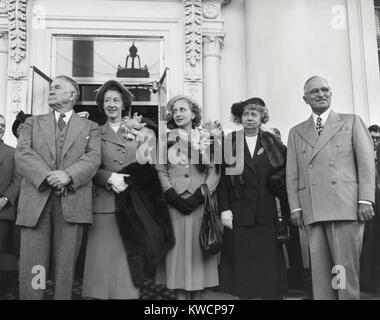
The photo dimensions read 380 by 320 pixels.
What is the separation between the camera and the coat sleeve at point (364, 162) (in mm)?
3160

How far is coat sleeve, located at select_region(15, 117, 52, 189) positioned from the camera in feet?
9.98

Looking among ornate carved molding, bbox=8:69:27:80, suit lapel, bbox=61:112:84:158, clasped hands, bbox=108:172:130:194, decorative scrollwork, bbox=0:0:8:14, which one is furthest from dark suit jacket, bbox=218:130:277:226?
decorative scrollwork, bbox=0:0:8:14

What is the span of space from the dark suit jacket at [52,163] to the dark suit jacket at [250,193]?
3.39 ft

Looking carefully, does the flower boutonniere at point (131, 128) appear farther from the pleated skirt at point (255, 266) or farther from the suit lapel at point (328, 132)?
the suit lapel at point (328, 132)

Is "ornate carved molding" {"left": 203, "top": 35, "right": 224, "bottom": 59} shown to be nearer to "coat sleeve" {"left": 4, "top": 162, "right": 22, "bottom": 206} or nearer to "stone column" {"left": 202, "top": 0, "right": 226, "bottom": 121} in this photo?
"stone column" {"left": 202, "top": 0, "right": 226, "bottom": 121}

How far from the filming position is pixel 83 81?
6797mm

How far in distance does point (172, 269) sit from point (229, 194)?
737 millimetres

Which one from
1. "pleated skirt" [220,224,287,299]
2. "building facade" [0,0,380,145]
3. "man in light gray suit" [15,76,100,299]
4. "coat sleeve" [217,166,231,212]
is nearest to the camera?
"man in light gray suit" [15,76,100,299]

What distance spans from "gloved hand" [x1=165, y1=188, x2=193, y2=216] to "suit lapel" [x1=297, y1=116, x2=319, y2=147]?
3.40 ft

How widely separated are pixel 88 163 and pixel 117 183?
0.86 ft

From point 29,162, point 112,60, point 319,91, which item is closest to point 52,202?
point 29,162

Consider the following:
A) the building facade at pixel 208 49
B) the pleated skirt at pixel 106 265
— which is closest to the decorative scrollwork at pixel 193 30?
the building facade at pixel 208 49

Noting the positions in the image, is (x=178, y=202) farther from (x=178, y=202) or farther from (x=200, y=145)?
(x=200, y=145)
